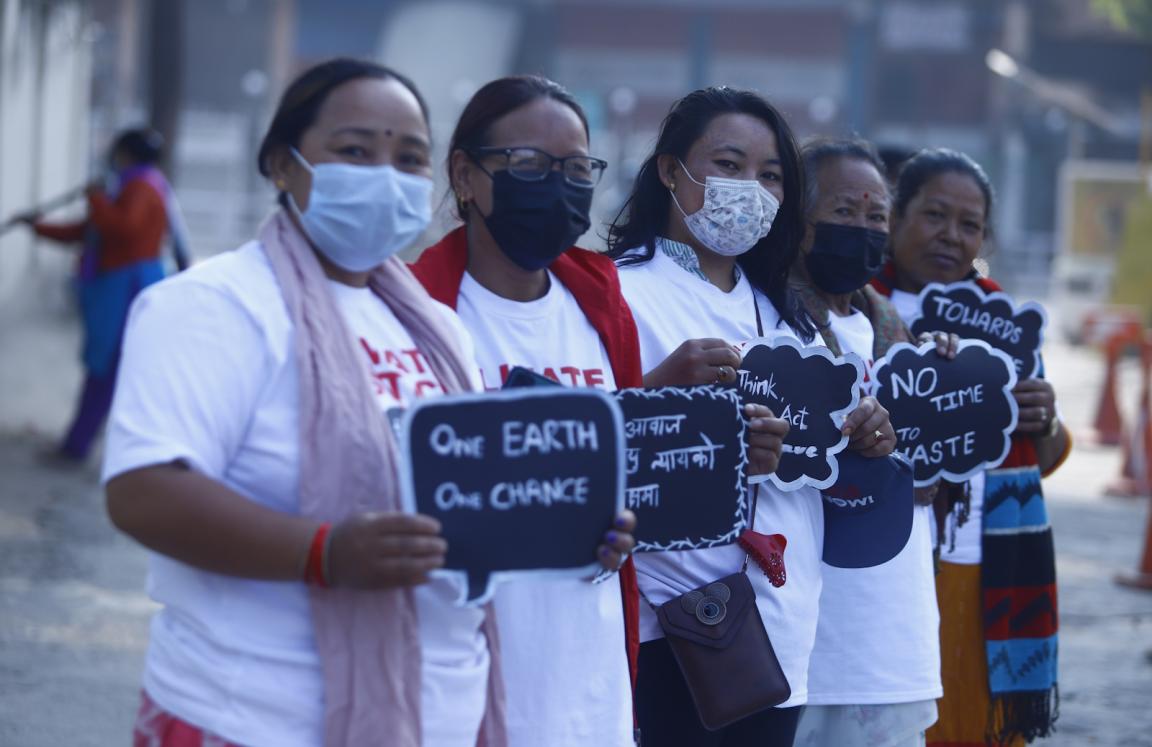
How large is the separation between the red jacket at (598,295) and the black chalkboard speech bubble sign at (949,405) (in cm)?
85

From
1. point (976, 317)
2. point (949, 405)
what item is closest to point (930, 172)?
point (976, 317)

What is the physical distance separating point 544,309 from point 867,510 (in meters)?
0.98

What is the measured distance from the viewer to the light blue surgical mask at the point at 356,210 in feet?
8.15

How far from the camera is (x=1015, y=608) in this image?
4.29 meters

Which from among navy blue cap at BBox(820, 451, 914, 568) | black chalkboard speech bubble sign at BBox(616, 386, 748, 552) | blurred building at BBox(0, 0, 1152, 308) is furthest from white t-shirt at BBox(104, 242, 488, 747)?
blurred building at BBox(0, 0, 1152, 308)

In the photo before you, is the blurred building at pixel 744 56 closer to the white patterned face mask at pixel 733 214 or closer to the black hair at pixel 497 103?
the white patterned face mask at pixel 733 214

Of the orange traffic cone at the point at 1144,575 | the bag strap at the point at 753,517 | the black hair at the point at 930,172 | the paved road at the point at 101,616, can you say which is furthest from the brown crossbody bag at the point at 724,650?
the orange traffic cone at the point at 1144,575

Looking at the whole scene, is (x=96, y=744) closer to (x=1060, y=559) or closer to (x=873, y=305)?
(x=873, y=305)

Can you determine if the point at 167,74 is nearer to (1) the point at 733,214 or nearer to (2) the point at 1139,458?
(2) the point at 1139,458

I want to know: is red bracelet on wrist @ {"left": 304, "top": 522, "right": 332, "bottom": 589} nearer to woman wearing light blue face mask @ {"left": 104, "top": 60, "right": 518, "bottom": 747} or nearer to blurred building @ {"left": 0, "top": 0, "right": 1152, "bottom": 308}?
woman wearing light blue face mask @ {"left": 104, "top": 60, "right": 518, "bottom": 747}

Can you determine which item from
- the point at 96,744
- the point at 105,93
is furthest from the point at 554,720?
the point at 105,93

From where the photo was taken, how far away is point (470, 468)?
231 centimetres

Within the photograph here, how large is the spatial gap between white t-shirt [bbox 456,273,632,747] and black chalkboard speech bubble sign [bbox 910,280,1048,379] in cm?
150

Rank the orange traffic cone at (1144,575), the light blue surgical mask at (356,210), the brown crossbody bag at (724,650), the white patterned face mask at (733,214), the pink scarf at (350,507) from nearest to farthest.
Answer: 1. the pink scarf at (350,507)
2. the light blue surgical mask at (356,210)
3. the brown crossbody bag at (724,650)
4. the white patterned face mask at (733,214)
5. the orange traffic cone at (1144,575)
